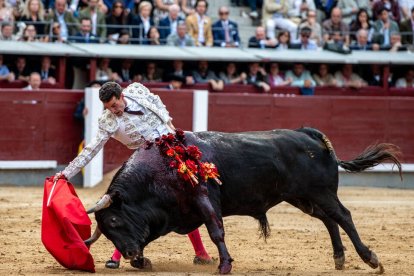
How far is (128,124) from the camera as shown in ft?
24.8

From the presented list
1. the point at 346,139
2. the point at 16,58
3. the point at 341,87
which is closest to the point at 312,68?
the point at 341,87

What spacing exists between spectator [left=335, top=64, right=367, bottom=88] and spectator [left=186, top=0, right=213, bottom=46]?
2156 mm

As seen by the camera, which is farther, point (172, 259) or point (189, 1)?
point (189, 1)

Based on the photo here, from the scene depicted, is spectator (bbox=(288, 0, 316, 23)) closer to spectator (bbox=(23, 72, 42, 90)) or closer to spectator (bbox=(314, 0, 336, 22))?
spectator (bbox=(314, 0, 336, 22))

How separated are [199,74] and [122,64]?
114cm

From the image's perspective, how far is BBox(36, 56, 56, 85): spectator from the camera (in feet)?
47.5

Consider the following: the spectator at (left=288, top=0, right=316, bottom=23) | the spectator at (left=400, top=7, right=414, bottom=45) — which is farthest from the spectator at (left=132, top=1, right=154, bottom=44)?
the spectator at (left=400, top=7, right=414, bottom=45)

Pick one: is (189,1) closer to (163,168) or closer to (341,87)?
(341,87)

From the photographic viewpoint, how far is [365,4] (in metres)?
18.0

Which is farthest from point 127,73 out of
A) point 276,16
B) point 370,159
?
point 370,159

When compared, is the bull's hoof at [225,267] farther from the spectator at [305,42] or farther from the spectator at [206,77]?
the spectator at [305,42]

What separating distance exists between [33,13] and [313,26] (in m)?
4.50

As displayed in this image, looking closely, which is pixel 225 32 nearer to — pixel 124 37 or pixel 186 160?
pixel 124 37

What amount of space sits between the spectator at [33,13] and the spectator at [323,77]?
13.9 feet
